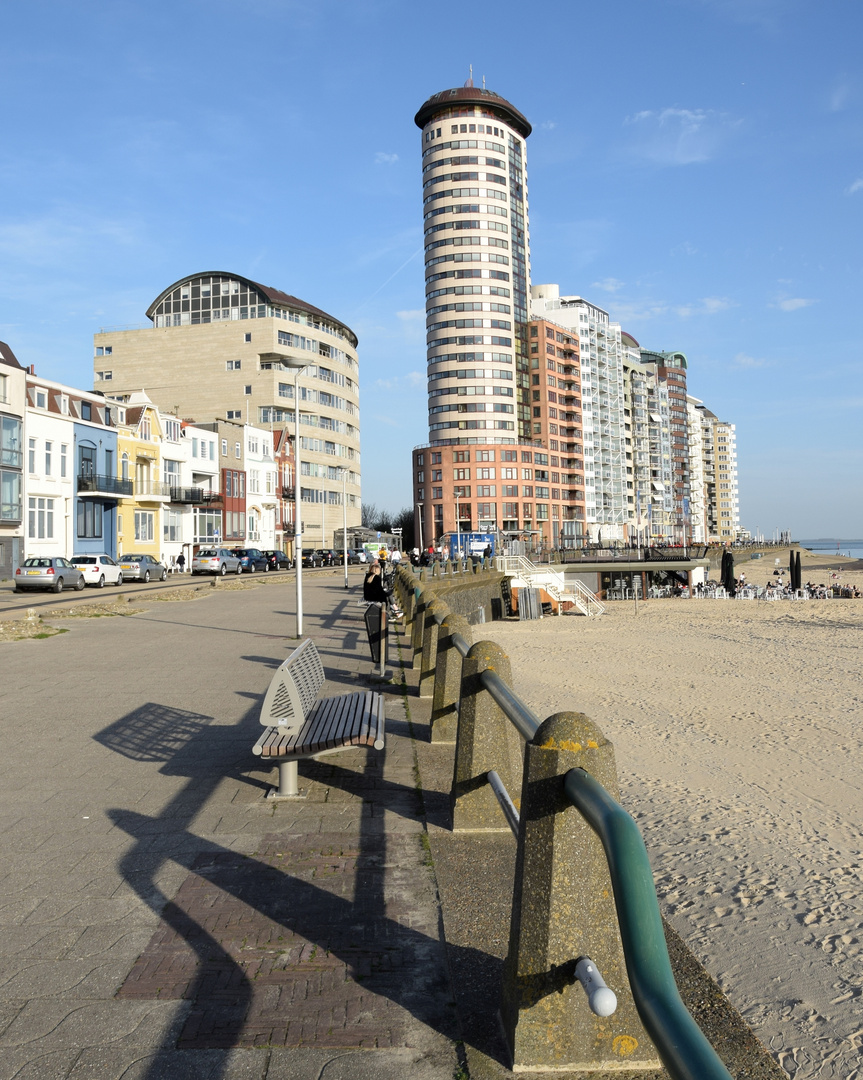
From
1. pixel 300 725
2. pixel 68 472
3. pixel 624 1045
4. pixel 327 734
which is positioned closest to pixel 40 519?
pixel 68 472

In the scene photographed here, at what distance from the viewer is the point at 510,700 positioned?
4.18 m

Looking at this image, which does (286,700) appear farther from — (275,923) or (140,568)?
(140,568)

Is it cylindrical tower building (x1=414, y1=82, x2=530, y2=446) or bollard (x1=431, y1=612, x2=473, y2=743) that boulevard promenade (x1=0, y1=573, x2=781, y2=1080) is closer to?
bollard (x1=431, y1=612, x2=473, y2=743)

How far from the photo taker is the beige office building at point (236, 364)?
91.4m

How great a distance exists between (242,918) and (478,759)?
5.21ft

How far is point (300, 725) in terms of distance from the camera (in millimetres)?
6188

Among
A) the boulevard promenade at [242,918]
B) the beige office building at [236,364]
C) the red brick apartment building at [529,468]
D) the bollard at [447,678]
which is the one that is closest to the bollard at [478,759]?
the boulevard promenade at [242,918]

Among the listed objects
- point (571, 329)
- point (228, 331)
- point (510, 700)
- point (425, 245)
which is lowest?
point (510, 700)

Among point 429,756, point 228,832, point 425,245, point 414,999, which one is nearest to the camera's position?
point 414,999

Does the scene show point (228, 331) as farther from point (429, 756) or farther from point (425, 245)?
point (429, 756)

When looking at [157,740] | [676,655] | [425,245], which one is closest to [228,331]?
[425,245]

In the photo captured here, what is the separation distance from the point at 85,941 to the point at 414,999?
61.2 inches

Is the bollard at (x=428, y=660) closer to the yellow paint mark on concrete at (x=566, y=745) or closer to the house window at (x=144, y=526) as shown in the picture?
the yellow paint mark on concrete at (x=566, y=745)

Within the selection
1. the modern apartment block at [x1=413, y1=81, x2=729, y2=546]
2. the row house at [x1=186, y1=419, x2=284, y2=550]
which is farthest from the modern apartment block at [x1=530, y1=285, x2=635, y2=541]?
the row house at [x1=186, y1=419, x2=284, y2=550]
